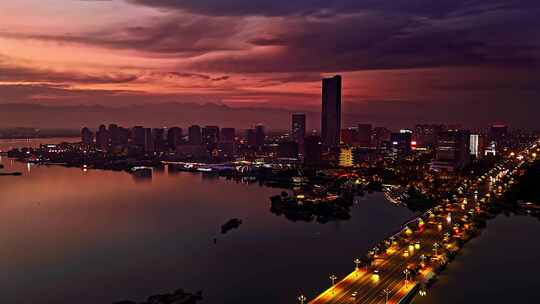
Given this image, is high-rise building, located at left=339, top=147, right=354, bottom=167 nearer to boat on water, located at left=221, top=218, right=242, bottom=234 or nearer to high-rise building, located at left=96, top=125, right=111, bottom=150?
boat on water, located at left=221, top=218, right=242, bottom=234

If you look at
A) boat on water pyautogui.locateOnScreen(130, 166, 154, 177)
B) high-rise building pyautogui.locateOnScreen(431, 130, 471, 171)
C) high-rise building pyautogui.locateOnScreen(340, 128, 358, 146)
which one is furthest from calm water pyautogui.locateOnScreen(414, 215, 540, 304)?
high-rise building pyautogui.locateOnScreen(340, 128, 358, 146)

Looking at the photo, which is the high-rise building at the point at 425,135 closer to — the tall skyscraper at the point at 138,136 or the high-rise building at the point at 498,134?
the high-rise building at the point at 498,134

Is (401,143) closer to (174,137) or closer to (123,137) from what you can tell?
(174,137)

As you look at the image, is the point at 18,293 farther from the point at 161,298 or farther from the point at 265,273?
the point at 265,273

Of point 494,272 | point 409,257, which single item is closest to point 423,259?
point 409,257

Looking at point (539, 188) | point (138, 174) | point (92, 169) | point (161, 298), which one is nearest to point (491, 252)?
point (161, 298)
